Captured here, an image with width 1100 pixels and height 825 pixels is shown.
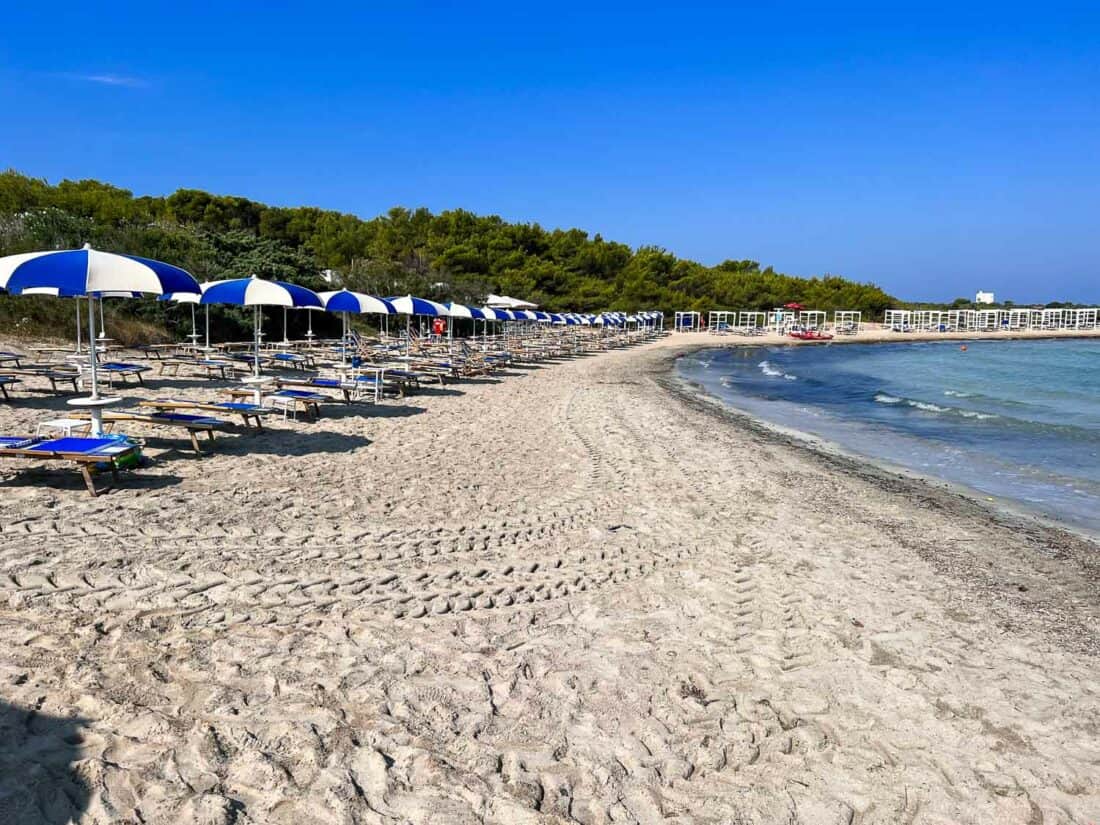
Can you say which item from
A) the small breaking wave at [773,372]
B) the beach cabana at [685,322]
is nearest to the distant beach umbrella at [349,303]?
the small breaking wave at [773,372]

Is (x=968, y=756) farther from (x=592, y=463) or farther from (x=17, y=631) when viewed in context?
(x=592, y=463)

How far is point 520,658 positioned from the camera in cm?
358

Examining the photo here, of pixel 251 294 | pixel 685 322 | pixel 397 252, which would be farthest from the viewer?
pixel 685 322

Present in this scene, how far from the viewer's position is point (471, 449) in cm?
867

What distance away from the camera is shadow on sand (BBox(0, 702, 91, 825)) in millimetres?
2260

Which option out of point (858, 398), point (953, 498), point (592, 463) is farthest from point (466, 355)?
point (953, 498)

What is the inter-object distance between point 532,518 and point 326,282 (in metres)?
24.7

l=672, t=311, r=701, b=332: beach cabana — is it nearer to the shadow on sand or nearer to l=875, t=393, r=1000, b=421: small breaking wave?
l=875, t=393, r=1000, b=421: small breaking wave

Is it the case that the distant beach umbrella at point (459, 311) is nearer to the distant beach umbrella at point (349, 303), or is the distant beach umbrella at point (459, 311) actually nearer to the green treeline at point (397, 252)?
the distant beach umbrella at point (349, 303)

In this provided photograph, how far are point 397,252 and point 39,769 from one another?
140ft

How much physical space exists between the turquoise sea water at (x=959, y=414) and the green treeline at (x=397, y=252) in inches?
593

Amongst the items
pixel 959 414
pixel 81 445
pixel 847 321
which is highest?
pixel 847 321

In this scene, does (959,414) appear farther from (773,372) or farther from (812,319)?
(812,319)

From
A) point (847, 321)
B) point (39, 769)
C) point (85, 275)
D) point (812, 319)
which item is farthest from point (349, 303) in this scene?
point (847, 321)
